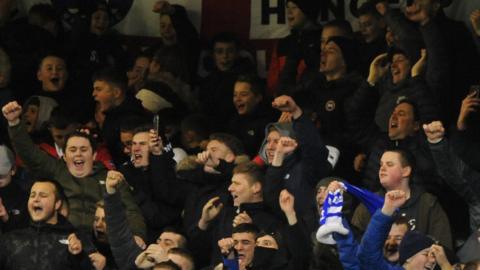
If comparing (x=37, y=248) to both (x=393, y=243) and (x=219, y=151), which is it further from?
(x=393, y=243)

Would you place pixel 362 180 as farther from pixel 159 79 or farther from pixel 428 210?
pixel 159 79

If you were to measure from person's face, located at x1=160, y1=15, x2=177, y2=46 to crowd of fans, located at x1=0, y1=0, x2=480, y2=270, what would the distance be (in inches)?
0.7

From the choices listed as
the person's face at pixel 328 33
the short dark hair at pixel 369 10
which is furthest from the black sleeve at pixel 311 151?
the short dark hair at pixel 369 10

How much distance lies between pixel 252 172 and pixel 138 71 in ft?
10.8

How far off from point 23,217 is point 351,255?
3.37 meters

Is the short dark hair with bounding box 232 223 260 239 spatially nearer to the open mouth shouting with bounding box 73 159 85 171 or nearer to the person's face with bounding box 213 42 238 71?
the open mouth shouting with bounding box 73 159 85 171

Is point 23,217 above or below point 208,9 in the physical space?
below

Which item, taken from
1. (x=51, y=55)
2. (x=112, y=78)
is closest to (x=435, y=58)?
(x=112, y=78)

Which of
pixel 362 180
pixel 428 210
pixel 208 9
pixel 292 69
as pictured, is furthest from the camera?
pixel 208 9

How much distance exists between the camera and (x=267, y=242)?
1523cm

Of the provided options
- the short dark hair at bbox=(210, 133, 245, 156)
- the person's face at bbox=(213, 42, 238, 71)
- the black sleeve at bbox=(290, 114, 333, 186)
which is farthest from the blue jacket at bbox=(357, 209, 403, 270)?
the person's face at bbox=(213, 42, 238, 71)

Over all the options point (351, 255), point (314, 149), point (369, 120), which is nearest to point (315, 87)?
point (369, 120)

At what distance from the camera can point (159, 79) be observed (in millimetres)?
18750

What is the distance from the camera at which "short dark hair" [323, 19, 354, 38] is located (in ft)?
58.1
